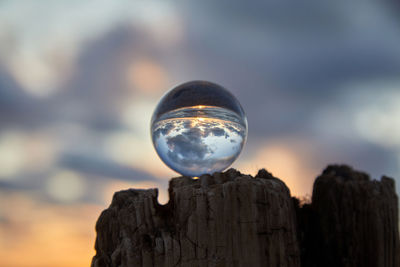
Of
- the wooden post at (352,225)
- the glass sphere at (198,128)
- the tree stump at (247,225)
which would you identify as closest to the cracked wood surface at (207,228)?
the tree stump at (247,225)

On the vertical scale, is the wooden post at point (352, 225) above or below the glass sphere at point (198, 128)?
below

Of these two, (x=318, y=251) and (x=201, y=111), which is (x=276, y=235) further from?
(x=201, y=111)

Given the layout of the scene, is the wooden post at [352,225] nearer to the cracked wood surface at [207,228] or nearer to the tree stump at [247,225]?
the tree stump at [247,225]

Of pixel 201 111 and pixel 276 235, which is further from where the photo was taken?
pixel 201 111

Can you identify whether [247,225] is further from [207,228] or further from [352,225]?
[352,225]

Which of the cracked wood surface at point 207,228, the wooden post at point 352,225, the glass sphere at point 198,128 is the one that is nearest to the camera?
the cracked wood surface at point 207,228

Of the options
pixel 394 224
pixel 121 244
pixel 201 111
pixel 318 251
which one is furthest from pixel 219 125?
pixel 394 224
